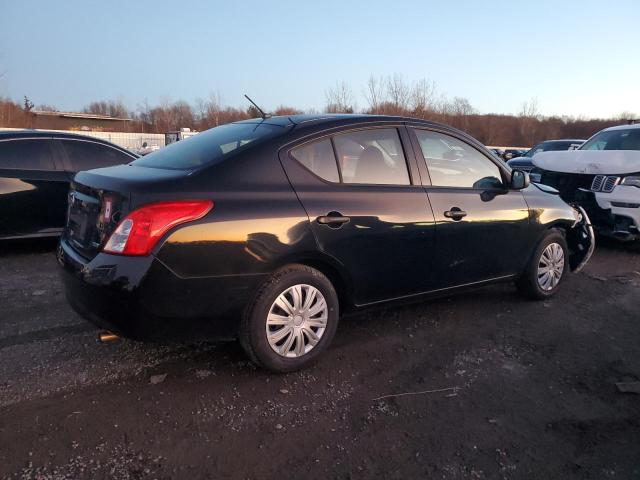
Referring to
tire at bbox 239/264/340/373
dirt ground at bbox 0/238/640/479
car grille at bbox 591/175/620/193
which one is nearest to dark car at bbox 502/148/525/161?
car grille at bbox 591/175/620/193

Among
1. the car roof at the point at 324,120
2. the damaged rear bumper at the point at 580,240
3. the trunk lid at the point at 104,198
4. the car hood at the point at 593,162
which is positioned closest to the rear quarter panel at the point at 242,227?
the trunk lid at the point at 104,198

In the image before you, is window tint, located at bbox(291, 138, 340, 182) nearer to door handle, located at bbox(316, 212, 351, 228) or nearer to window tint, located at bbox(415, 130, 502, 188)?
door handle, located at bbox(316, 212, 351, 228)

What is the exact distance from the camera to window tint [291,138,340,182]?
3139mm

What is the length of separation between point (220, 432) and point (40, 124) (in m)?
60.9

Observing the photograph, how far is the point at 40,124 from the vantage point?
53781 millimetres

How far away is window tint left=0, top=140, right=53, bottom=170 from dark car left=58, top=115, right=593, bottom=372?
3225 mm

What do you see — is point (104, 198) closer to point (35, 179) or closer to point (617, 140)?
point (35, 179)

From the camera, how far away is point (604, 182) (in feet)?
21.4

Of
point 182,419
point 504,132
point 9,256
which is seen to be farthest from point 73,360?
point 504,132

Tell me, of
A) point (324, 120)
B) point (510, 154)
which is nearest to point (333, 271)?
point (324, 120)

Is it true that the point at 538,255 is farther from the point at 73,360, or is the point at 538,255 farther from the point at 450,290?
the point at 73,360

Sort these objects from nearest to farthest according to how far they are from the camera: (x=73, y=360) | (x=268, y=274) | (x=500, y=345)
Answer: (x=268, y=274), (x=73, y=360), (x=500, y=345)

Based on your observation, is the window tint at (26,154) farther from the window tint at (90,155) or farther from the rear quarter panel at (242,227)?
the rear quarter panel at (242,227)

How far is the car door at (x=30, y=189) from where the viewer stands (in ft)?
18.3
